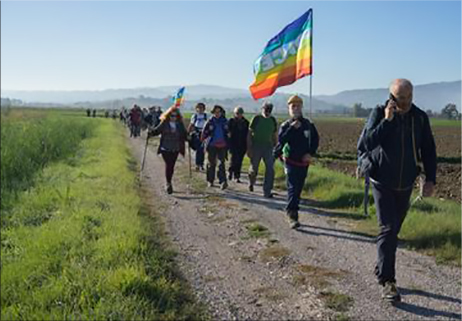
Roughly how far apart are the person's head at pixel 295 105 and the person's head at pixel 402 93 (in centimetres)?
287

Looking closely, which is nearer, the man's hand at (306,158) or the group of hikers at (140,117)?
the man's hand at (306,158)

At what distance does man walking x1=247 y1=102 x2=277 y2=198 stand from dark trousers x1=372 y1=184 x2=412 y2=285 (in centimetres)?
Answer: 532

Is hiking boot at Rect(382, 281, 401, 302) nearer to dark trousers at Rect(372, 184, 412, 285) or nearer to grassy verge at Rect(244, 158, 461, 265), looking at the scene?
dark trousers at Rect(372, 184, 412, 285)

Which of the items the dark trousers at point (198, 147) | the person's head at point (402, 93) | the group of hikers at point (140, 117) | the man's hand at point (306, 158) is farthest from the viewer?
the group of hikers at point (140, 117)

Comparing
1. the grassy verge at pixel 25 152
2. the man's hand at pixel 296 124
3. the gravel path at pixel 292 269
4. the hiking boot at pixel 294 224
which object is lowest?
the gravel path at pixel 292 269

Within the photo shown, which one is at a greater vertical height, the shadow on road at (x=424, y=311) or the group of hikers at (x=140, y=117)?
the group of hikers at (x=140, y=117)

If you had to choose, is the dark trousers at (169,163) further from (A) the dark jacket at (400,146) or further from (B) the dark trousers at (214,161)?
(A) the dark jacket at (400,146)

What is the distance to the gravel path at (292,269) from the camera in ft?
15.7

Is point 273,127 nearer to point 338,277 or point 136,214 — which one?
point 136,214

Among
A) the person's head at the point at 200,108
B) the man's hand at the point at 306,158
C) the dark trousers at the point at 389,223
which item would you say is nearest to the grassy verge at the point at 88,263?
the dark trousers at the point at 389,223

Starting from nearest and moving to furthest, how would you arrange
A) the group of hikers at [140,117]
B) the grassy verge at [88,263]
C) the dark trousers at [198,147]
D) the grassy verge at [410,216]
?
the grassy verge at [88,263] → the grassy verge at [410,216] → the dark trousers at [198,147] → the group of hikers at [140,117]

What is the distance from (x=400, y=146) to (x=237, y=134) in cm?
784

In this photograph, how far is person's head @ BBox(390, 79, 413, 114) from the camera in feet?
15.9

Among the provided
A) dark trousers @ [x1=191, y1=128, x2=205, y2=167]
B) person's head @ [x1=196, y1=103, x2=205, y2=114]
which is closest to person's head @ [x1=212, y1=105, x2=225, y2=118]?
person's head @ [x1=196, y1=103, x2=205, y2=114]
